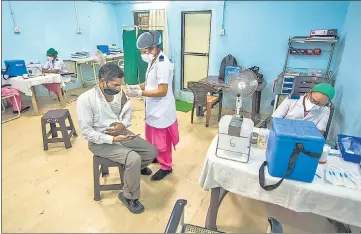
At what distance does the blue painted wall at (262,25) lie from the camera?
3180 mm

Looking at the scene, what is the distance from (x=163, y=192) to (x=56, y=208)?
96cm

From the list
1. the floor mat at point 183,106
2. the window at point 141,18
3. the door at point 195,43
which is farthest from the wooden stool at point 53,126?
the window at point 141,18

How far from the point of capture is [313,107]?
1.84m

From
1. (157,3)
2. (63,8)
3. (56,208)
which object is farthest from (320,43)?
(63,8)

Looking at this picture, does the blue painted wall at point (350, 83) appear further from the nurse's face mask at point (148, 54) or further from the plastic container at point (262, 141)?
the nurse's face mask at point (148, 54)

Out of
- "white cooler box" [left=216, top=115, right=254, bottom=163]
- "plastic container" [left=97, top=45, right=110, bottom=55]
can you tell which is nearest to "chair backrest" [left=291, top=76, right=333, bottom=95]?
"white cooler box" [left=216, top=115, right=254, bottom=163]

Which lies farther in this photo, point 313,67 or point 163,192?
point 313,67

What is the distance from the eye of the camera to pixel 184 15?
4.27 metres

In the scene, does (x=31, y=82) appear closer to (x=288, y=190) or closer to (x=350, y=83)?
(x=288, y=190)

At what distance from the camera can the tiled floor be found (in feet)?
5.56

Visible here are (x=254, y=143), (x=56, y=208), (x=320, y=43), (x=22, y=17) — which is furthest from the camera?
(x=22, y=17)

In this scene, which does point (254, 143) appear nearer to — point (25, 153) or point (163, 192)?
point (163, 192)

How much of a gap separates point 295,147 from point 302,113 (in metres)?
1.01

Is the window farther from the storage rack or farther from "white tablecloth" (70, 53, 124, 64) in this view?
the storage rack
